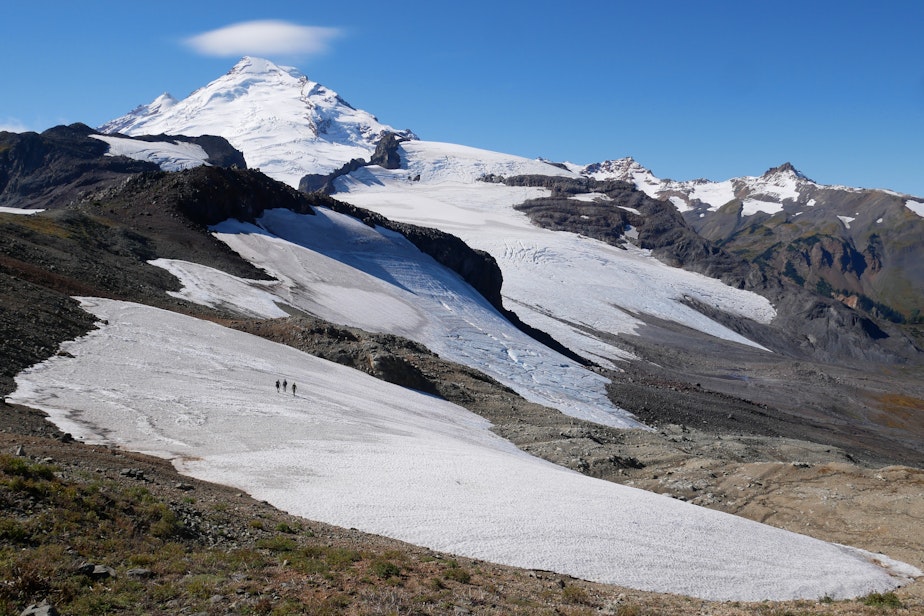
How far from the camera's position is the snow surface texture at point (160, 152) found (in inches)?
7033

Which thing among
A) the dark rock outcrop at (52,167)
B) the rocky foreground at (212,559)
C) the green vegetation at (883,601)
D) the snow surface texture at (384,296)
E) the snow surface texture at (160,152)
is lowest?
the rocky foreground at (212,559)

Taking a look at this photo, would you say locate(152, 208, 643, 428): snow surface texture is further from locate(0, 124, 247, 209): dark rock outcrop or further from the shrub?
locate(0, 124, 247, 209): dark rock outcrop

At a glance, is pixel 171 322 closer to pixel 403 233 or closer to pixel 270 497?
pixel 270 497

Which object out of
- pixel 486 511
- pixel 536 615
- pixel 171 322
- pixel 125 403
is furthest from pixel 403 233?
pixel 536 615

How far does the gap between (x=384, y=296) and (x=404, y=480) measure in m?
55.5

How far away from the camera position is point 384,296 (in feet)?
258

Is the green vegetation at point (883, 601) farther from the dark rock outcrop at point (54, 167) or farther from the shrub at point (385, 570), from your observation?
the dark rock outcrop at point (54, 167)

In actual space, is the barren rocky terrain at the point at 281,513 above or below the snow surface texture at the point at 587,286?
below

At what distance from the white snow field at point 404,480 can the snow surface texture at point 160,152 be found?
508ft

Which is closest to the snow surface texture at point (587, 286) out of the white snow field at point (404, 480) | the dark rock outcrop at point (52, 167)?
the dark rock outcrop at point (52, 167)

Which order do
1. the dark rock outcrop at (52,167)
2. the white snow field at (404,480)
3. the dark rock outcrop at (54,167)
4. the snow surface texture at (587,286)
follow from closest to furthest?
the white snow field at (404,480)
the snow surface texture at (587,286)
the dark rock outcrop at (54,167)
the dark rock outcrop at (52,167)

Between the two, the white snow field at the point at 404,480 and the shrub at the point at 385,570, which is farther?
the white snow field at the point at 404,480

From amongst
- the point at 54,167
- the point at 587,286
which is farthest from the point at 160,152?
the point at 587,286

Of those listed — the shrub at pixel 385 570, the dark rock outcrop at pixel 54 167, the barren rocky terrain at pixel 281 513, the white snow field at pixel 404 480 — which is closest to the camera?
the barren rocky terrain at pixel 281 513
